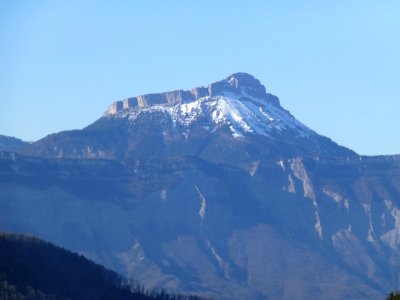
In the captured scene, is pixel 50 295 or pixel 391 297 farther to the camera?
pixel 50 295

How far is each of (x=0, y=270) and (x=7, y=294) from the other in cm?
1064

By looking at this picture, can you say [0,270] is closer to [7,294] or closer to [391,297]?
[7,294]

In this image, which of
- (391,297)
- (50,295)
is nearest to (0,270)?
(50,295)

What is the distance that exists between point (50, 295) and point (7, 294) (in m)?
10.6

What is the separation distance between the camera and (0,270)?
200 m

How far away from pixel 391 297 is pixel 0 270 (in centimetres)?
7611

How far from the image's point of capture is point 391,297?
442 ft

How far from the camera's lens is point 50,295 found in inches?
7840

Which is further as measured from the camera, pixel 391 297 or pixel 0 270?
pixel 0 270

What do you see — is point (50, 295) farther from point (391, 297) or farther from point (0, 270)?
point (391, 297)

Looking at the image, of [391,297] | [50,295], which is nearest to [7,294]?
[50,295]

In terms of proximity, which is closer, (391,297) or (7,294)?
(391,297)
